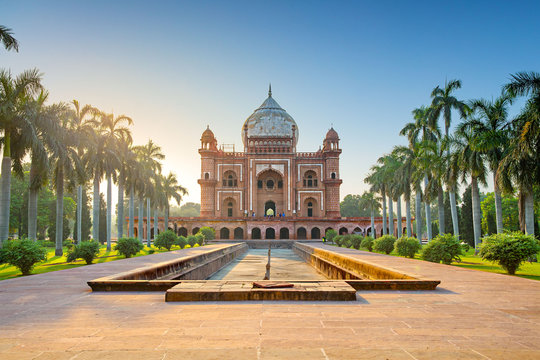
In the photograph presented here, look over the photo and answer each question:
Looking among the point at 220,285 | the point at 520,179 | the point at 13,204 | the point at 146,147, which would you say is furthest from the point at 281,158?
the point at 220,285

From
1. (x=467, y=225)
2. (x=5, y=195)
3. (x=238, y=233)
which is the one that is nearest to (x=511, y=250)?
(x=5, y=195)

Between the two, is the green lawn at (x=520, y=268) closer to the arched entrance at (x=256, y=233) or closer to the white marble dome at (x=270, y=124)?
the arched entrance at (x=256, y=233)

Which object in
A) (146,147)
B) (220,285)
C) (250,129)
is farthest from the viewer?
(250,129)

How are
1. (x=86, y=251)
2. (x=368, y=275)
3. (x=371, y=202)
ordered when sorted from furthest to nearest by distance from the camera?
(x=371, y=202) → (x=86, y=251) → (x=368, y=275)

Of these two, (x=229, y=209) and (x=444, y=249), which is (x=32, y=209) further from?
(x=229, y=209)

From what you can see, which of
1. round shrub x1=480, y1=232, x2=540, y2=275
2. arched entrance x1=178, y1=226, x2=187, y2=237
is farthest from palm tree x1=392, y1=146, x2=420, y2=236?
arched entrance x1=178, y1=226, x2=187, y2=237

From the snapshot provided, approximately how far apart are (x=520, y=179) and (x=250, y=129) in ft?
124

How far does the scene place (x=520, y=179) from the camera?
16266 millimetres

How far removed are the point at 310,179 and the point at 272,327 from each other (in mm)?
45408


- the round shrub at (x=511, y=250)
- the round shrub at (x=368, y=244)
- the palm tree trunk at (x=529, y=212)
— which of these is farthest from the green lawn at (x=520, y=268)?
the round shrub at (x=368, y=244)

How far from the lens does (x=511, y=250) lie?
10.6m

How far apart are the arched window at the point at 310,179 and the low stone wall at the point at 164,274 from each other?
27.1 meters

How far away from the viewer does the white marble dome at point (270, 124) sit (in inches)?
1999

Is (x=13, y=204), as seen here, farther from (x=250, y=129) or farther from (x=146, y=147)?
(x=250, y=129)
